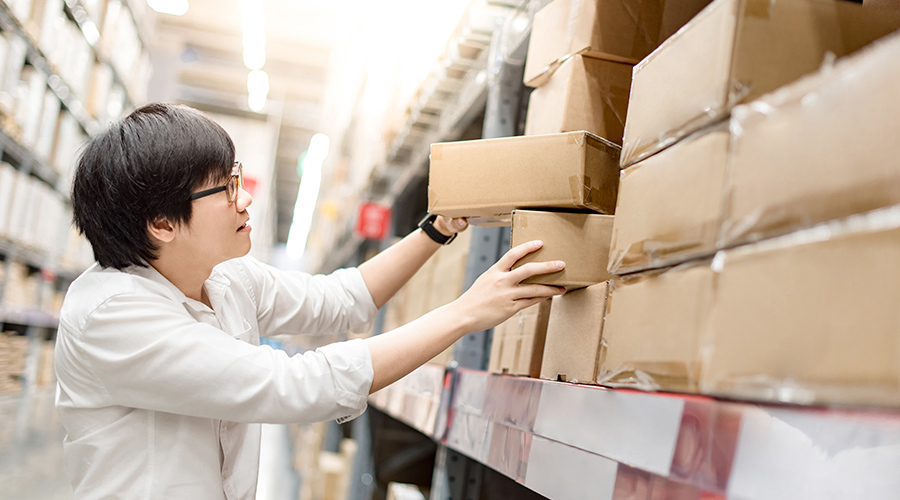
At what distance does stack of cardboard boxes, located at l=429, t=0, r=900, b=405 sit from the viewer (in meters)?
0.59

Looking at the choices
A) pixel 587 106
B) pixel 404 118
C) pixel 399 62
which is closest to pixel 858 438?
pixel 587 106

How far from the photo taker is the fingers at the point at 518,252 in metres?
1.23

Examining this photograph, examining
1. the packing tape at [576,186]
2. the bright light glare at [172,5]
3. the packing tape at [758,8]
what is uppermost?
the bright light glare at [172,5]

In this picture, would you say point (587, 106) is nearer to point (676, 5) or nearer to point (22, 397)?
point (676, 5)

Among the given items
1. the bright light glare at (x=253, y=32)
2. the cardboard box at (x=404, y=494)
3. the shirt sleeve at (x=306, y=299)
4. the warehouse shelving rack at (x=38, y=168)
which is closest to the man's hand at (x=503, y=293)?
the shirt sleeve at (x=306, y=299)

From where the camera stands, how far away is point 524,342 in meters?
1.47

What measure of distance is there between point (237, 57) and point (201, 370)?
12183 mm

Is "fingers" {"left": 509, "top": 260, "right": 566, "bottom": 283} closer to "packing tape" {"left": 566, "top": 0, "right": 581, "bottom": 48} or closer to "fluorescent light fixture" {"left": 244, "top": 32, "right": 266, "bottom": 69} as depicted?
"packing tape" {"left": 566, "top": 0, "right": 581, "bottom": 48}

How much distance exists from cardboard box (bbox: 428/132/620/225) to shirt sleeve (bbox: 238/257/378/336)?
23.0 inches

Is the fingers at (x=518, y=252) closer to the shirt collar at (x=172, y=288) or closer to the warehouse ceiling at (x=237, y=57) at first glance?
the shirt collar at (x=172, y=288)

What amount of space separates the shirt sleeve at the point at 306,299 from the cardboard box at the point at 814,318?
4.24 ft

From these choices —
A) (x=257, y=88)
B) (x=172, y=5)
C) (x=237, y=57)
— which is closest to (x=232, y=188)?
(x=172, y=5)

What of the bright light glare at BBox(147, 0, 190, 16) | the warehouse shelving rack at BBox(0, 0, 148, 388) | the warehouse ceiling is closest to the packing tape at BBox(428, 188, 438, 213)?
the warehouse shelving rack at BBox(0, 0, 148, 388)

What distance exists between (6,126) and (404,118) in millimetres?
2700
